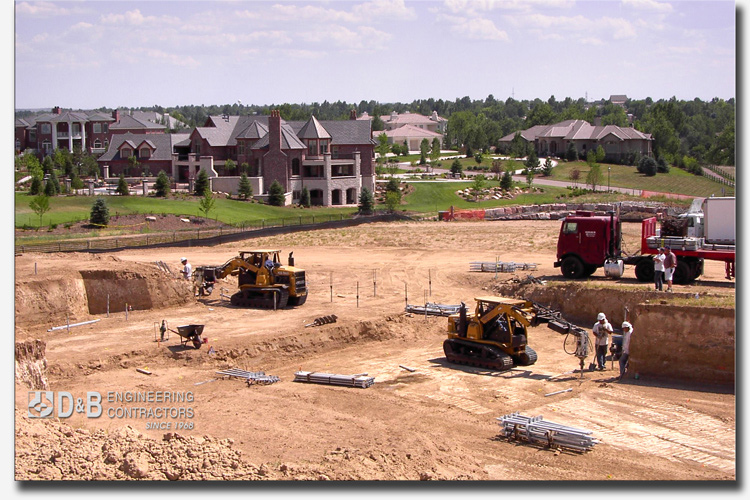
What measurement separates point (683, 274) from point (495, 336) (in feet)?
38.5

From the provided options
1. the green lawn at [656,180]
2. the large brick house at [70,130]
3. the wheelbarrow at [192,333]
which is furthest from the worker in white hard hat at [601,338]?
the large brick house at [70,130]

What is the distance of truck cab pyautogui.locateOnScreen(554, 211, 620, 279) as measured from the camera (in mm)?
34312

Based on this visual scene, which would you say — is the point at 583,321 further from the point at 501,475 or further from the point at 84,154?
the point at 84,154

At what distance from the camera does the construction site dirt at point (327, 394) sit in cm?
1638

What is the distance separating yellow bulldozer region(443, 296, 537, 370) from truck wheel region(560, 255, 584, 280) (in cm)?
1058

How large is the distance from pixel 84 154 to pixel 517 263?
8195 centimetres

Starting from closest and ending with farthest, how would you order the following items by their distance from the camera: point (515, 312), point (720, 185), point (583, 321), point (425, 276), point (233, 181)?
point (515, 312) → point (583, 321) → point (425, 276) → point (233, 181) → point (720, 185)

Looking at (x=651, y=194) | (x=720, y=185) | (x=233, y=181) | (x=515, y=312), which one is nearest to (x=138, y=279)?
(x=515, y=312)

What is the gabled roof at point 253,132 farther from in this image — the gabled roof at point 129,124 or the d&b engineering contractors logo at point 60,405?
the d&b engineering contractors logo at point 60,405

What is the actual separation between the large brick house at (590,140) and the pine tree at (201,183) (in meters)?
59.6

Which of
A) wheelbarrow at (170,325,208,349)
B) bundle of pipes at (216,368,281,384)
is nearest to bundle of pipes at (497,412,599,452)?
bundle of pipes at (216,368,281,384)

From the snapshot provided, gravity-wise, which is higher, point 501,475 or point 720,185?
point 720,185

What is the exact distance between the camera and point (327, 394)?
869 inches

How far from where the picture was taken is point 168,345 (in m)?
26.3
